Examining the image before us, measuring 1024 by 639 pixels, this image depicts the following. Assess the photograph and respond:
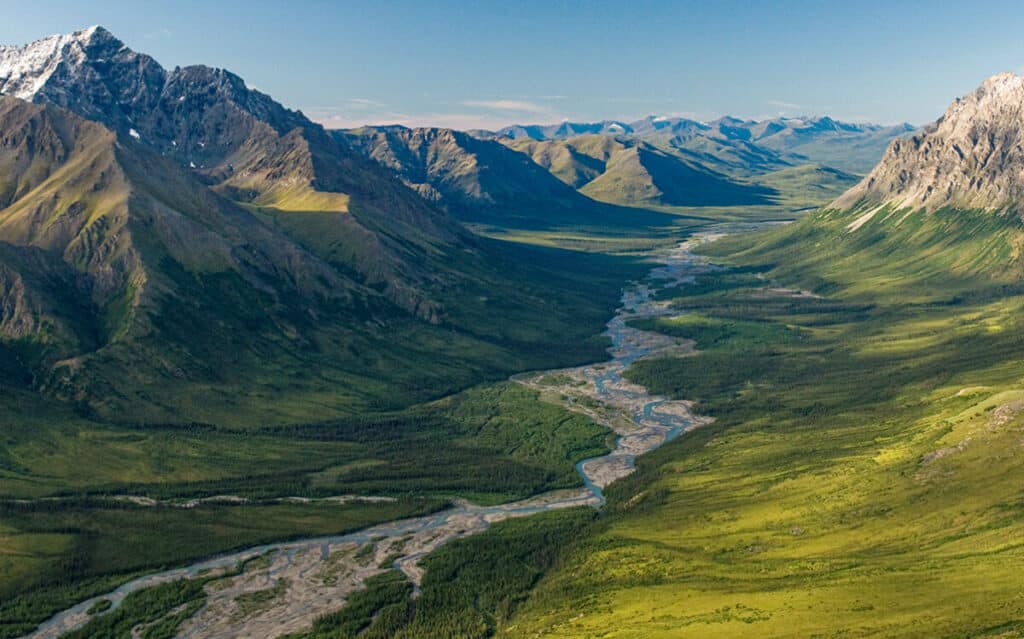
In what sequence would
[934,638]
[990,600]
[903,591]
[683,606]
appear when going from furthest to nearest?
[683,606] → [903,591] → [990,600] → [934,638]

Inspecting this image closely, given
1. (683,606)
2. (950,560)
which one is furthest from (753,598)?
(950,560)

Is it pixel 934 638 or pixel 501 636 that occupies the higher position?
pixel 934 638

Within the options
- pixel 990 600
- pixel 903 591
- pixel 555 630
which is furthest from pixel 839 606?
pixel 555 630

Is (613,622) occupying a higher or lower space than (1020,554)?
lower

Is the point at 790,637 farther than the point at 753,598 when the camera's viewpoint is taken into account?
No

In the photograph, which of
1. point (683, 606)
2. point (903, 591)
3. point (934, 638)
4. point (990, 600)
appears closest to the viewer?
point (934, 638)

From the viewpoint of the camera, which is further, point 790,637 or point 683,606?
point 683,606

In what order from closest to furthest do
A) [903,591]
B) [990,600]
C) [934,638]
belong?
[934,638] < [990,600] < [903,591]

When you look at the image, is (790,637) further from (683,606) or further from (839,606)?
(683,606)

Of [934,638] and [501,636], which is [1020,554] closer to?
[934,638]
